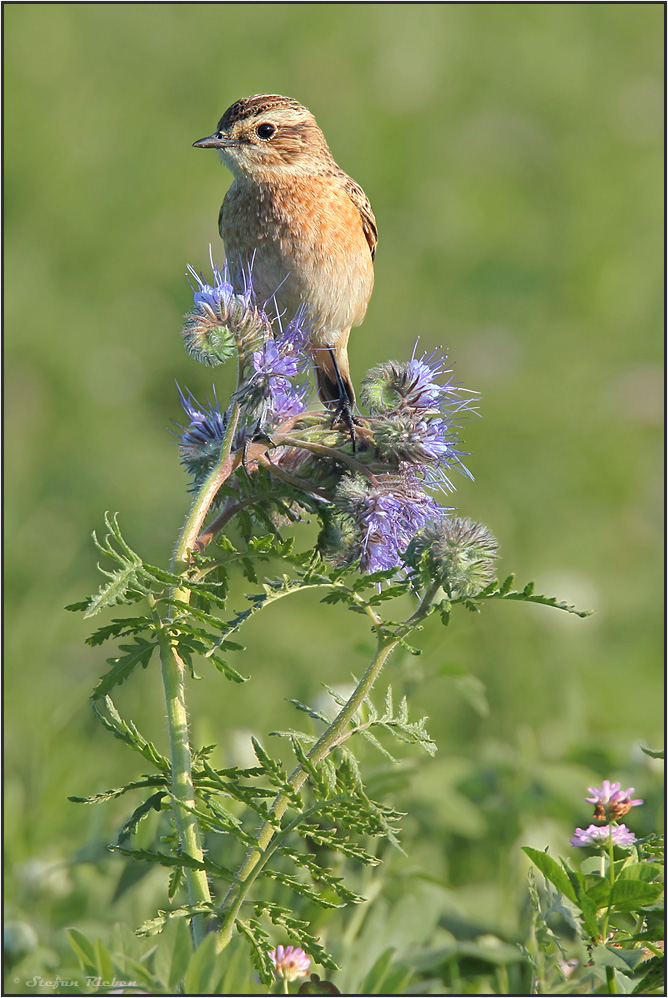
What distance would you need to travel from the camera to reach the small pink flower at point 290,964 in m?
2.36

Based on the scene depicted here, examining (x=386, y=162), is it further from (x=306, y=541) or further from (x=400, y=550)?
(x=400, y=550)

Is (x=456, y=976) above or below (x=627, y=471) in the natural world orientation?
below

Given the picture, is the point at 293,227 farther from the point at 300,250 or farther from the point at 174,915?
the point at 174,915

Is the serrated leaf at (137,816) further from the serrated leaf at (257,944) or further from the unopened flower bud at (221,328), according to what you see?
the unopened flower bud at (221,328)

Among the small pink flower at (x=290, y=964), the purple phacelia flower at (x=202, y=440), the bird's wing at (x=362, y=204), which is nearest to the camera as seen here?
the small pink flower at (x=290, y=964)

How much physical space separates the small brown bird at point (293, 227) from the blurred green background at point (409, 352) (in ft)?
2.37

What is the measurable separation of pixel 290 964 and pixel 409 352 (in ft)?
18.3

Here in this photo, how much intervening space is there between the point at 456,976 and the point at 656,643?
3868 millimetres

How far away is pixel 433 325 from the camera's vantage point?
26.8 ft

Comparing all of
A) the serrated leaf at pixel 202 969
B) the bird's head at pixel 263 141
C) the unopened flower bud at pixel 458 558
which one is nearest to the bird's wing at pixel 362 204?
the bird's head at pixel 263 141

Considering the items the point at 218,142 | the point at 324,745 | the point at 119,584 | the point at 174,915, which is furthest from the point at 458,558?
the point at 218,142

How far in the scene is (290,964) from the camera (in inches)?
93.6

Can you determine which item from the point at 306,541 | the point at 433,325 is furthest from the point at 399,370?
the point at 433,325

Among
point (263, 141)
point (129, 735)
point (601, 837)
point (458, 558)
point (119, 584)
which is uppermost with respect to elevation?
point (263, 141)
